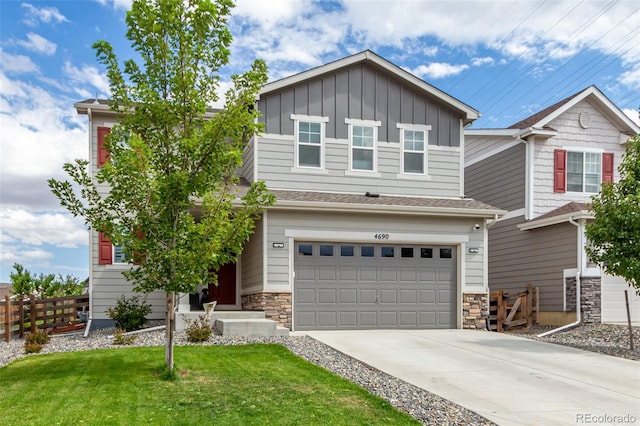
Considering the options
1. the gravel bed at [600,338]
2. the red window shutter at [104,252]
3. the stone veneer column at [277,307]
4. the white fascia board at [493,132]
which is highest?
the white fascia board at [493,132]

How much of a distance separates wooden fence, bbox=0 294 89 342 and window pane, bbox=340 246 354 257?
829 cm

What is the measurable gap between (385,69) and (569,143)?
676 cm

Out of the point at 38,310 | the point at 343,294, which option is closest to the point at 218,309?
the point at 343,294

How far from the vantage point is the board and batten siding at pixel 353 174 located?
15430mm

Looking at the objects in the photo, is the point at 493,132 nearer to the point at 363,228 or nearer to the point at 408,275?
the point at 408,275

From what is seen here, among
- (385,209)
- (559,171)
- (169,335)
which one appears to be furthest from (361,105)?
(169,335)

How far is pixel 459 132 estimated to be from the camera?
16828 mm

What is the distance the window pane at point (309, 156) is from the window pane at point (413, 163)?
97.9 inches

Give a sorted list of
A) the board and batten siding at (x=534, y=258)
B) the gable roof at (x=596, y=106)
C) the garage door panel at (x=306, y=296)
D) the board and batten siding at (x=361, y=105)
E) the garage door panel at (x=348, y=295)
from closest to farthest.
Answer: the garage door panel at (x=306, y=296) < the garage door panel at (x=348, y=295) < the board and batten siding at (x=361, y=105) < the board and batten siding at (x=534, y=258) < the gable roof at (x=596, y=106)

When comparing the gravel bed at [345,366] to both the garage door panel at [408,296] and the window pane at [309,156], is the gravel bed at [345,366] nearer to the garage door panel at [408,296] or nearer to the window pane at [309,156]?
the garage door panel at [408,296]

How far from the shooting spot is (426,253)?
611 inches

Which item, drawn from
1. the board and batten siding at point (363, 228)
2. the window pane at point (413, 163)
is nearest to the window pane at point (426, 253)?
the board and batten siding at point (363, 228)

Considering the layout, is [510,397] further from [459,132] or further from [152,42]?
[459,132]

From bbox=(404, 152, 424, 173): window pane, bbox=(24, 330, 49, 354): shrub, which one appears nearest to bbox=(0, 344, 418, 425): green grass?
bbox=(24, 330, 49, 354): shrub
